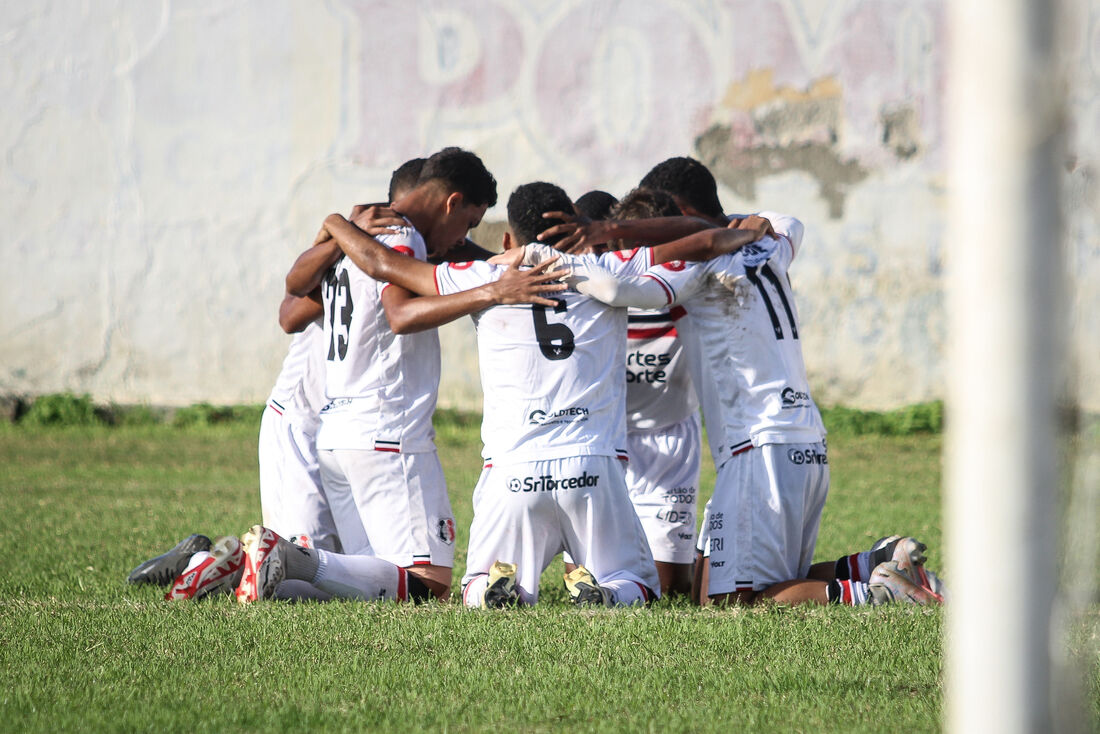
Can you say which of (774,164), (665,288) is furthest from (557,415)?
(774,164)

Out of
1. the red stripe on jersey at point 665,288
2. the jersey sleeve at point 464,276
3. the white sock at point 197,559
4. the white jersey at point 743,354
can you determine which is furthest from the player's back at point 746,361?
the white sock at point 197,559

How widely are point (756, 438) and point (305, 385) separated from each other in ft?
7.09

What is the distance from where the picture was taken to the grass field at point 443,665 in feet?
10.1

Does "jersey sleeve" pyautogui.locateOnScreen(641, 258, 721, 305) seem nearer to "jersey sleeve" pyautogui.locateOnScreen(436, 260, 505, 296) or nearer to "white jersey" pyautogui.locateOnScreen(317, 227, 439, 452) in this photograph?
"jersey sleeve" pyautogui.locateOnScreen(436, 260, 505, 296)

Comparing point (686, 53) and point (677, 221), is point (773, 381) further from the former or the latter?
point (686, 53)

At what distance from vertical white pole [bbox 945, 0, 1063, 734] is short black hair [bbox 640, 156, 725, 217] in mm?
3592

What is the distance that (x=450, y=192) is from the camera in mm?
5184

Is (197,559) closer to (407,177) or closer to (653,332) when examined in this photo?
(407,177)

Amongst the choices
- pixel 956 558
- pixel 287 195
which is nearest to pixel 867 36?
pixel 287 195

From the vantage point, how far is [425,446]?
5.04m

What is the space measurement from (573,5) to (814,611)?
8.71 metres

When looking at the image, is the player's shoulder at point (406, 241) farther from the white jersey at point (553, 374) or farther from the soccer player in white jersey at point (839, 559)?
the soccer player in white jersey at point (839, 559)

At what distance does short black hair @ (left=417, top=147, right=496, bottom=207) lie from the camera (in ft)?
17.0

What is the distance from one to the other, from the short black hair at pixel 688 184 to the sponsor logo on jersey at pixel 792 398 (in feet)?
3.33
